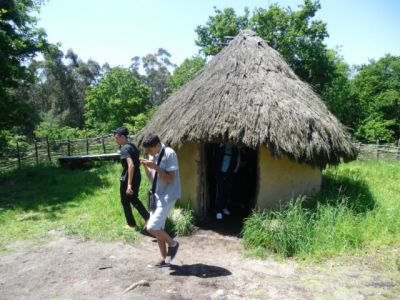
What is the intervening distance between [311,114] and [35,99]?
35.5 meters

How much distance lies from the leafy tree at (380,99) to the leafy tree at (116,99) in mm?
17120

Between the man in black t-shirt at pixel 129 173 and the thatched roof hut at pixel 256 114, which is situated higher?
the thatched roof hut at pixel 256 114

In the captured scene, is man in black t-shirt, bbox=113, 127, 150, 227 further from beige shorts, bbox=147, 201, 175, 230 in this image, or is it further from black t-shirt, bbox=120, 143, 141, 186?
beige shorts, bbox=147, 201, 175, 230

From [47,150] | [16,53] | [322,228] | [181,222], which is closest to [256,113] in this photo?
[322,228]

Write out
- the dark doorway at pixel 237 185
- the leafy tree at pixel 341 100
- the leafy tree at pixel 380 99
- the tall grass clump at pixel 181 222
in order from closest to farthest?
the tall grass clump at pixel 181 222, the dark doorway at pixel 237 185, the leafy tree at pixel 341 100, the leafy tree at pixel 380 99

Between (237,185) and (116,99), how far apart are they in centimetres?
2219

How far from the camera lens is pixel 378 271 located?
4750 mm

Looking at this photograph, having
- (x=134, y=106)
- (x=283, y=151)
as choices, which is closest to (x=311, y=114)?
(x=283, y=151)

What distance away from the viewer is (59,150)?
1540 centimetres

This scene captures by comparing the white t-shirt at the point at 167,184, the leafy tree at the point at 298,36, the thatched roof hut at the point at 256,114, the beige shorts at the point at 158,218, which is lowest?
the beige shorts at the point at 158,218

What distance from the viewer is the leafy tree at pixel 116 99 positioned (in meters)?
29.1

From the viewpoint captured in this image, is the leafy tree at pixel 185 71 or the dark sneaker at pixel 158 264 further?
the leafy tree at pixel 185 71

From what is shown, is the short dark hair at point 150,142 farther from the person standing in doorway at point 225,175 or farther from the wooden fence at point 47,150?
the wooden fence at point 47,150

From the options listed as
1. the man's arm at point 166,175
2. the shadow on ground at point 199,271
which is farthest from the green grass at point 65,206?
the man's arm at point 166,175
